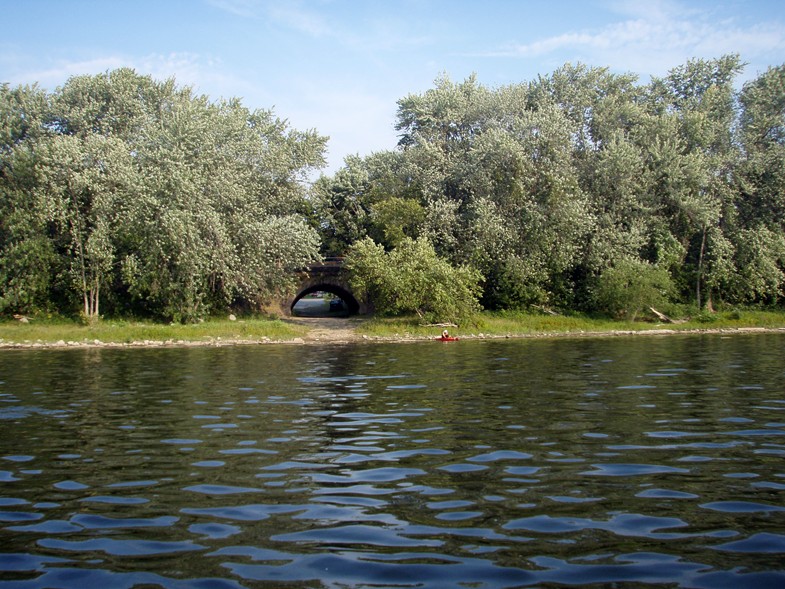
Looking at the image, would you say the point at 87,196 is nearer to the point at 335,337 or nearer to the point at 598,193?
the point at 335,337

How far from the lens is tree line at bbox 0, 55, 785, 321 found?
46.1 metres

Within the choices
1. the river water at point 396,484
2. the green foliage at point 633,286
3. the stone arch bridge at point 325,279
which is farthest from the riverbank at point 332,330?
the river water at point 396,484

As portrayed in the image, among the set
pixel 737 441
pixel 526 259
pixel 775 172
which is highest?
pixel 775 172

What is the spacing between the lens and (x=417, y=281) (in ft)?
156

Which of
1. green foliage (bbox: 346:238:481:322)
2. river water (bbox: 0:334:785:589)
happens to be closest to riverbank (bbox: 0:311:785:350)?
green foliage (bbox: 346:238:481:322)

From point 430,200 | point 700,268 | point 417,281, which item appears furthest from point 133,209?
point 700,268

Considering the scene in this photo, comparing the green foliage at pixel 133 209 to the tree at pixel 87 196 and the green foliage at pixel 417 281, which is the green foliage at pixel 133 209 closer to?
the tree at pixel 87 196

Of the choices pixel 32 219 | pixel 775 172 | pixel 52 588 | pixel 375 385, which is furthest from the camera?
pixel 775 172

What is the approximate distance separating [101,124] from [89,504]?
→ 50761 millimetres

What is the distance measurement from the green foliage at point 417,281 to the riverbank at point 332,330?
4.19 feet

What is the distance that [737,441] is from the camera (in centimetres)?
1278

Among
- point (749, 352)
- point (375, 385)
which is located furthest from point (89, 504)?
point (749, 352)

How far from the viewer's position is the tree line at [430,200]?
151 feet

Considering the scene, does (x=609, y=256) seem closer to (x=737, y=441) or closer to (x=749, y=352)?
(x=749, y=352)
